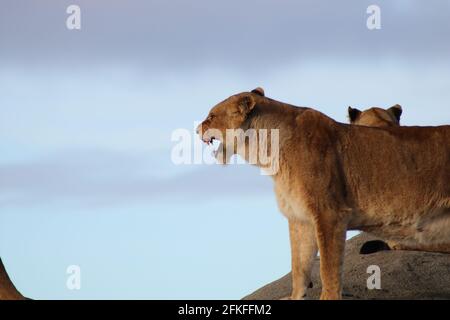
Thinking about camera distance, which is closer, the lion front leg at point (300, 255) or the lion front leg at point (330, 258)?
the lion front leg at point (330, 258)

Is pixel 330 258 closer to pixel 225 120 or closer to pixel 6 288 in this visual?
pixel 225 120

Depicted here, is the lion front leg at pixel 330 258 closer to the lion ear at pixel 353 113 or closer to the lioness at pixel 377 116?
the lioness at pixel 377 116

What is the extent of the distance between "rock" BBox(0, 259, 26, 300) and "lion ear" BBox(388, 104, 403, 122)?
6857 mm

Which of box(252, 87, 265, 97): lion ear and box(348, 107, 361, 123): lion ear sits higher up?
box(252, 87, 265, 97): lion ear

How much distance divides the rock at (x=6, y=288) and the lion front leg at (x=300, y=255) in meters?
2.97

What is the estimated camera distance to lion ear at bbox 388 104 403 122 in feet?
55.0

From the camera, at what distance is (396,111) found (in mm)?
16891

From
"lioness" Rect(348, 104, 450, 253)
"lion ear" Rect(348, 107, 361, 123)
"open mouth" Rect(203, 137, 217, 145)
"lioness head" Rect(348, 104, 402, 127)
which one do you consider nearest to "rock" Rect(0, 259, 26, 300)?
"open mouth" Rect(203, 137, 217, 145)

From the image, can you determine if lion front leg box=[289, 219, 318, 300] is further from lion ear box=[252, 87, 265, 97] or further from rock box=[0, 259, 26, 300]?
rock box=[0, 259, 26, 300]

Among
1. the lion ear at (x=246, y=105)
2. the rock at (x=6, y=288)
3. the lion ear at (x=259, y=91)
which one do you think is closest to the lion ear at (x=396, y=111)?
the lion ear at (x=259, y=91)

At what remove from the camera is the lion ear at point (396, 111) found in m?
16.8
